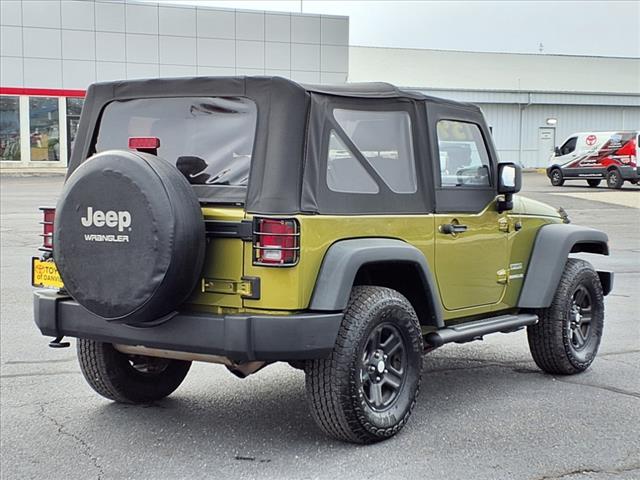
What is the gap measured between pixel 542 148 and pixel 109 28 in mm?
24053

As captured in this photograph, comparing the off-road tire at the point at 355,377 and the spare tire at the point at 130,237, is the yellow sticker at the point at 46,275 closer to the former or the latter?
the spare tire at the point at 130,237

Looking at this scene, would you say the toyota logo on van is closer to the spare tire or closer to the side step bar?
the spare tire

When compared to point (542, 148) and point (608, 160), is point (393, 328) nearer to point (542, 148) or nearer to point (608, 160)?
point (608, 160)

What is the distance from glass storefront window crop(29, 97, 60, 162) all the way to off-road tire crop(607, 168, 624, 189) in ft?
74.1

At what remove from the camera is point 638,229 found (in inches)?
781

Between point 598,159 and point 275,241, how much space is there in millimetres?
31567

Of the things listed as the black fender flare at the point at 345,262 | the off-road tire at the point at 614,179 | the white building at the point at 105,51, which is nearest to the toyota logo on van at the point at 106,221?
the black fender flare at the point at 345,262

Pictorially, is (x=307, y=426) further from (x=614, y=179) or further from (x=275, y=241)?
(x=614, y=179)

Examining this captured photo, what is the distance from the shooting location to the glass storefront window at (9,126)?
38281 mm

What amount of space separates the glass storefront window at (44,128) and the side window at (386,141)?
35.4 metres

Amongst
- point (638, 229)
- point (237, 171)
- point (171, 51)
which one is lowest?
point (638, 229)

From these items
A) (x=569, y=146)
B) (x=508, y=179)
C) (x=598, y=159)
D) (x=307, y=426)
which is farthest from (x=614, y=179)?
(x=307, y=426)

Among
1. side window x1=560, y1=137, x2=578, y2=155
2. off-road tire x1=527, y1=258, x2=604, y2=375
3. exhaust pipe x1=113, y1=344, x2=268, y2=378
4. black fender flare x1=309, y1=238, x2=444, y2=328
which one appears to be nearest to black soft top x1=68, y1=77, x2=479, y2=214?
black fender flare x1=309, y1=238, x2=444, y2=328

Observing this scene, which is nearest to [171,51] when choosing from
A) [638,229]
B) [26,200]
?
[26,200]
